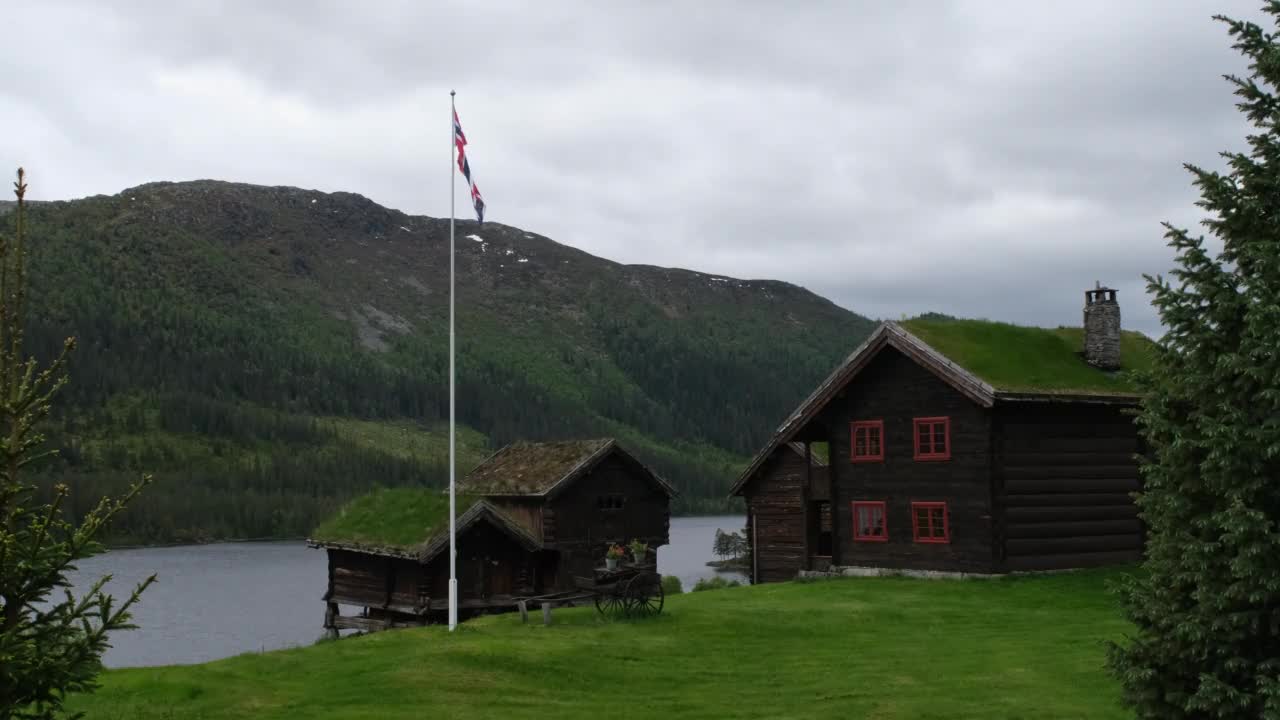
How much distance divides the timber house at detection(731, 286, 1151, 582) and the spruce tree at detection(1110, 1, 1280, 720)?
69.2ft

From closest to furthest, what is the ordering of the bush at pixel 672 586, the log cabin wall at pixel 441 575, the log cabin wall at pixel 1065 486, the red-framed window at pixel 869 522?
the log cabin wall at pixel 1065 486
the red-framed window at pixel 869 522
the log cabin wall at pixel 441 575
the bush at pixel 672 586

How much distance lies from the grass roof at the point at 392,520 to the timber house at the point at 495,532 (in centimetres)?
6

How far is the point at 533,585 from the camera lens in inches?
1906

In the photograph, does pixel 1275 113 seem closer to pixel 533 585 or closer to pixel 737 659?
pixel 737 659

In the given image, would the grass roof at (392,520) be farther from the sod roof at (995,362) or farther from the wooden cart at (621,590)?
the wooden cart at (621,590)

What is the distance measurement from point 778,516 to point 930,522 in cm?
1065

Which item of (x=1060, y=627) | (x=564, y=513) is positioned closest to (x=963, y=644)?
(x=1060, y=627)

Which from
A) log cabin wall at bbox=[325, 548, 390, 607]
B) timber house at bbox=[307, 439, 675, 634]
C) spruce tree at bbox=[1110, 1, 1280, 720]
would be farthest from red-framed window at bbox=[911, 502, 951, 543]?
spruce tree at bbox=[1110, 1, 1280, 720]

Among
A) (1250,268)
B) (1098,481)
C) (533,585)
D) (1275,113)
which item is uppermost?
(1275,113)

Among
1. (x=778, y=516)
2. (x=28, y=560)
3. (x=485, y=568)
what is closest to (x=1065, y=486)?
(x=778, y=516)

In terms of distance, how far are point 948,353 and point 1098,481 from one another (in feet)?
21.3

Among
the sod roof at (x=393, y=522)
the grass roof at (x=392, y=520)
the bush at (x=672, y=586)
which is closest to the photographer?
the sod roof at (x=393, y=522)

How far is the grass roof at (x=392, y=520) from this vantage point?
4450 cm

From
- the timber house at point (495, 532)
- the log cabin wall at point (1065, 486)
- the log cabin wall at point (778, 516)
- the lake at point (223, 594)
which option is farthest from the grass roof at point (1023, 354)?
the lake at point (223, 594)
